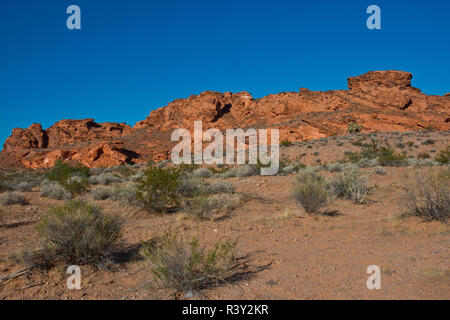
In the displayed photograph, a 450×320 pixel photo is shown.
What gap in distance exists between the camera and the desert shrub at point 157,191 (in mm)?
8000

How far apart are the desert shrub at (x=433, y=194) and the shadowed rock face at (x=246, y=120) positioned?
3702 cm

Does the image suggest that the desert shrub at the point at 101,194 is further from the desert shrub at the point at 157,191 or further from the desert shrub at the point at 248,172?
the desert shrub at the point at 248,172

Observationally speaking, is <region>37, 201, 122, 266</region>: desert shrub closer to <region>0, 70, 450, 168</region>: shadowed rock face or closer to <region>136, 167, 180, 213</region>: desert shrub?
<region>136, 167, 180, 213</region>: desert shrub

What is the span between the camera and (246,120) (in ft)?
188

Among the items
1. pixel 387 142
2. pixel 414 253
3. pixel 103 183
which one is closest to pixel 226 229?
pixel 414 253

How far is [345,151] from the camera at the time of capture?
966 inches

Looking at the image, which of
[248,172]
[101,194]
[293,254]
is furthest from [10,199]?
[248,172]

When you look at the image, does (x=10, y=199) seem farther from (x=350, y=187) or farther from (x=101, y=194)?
(x=350, y=187)

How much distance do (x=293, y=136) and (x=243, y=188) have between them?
33.1m

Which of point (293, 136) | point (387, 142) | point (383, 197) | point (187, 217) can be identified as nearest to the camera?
point (187, 217)

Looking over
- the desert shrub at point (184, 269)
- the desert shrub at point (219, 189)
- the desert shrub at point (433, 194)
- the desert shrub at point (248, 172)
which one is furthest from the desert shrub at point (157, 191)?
the desert shrub at point (248, 172)

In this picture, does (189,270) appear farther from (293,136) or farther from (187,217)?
(293,136)

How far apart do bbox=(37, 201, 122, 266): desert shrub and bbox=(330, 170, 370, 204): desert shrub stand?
6.92m
